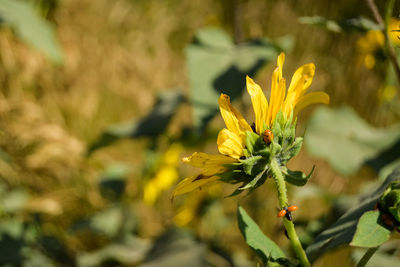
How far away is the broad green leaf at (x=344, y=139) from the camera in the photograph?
31.5 inches

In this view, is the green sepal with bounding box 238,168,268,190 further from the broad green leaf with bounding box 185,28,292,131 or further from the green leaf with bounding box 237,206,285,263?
the broad green leaf with bounding box 185,28,292,131

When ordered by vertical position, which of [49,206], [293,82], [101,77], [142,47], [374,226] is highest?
[142,47]

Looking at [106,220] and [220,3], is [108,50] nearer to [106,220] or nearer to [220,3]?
[220,3]

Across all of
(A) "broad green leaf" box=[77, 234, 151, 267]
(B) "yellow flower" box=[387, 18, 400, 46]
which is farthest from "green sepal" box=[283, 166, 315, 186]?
(A) "broad green leaf" box=[77, 234, 151, 267]

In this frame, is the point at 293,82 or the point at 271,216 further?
the point at 271,216

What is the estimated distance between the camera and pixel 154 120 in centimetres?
85

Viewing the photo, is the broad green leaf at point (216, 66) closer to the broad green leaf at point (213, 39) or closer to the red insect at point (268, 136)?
the broad green leaf at point (213, 39)

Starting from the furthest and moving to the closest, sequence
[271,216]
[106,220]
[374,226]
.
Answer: [271,216], [106,220], [374,226]

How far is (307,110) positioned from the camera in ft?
6.90

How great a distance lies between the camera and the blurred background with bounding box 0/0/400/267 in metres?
0.76

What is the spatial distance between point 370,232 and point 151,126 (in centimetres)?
61

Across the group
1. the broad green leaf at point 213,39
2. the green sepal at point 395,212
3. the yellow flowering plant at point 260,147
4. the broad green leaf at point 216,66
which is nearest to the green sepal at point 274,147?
the yellow flowering plant at point 260,147

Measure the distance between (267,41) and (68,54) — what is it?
1642mm

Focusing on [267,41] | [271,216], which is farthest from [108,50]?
[267,41]
